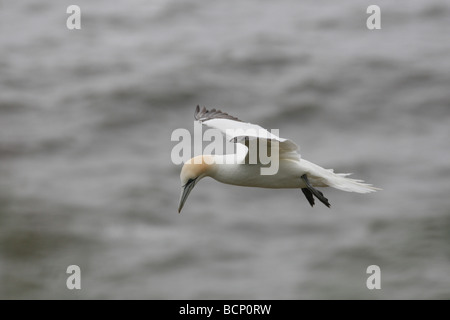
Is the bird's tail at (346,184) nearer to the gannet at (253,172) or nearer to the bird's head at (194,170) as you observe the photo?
the gannet at (253,172)

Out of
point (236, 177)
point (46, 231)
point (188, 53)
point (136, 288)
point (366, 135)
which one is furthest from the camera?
point (188, 53)

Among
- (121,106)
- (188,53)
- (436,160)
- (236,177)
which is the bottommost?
(236,177)

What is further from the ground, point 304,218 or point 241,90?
point 241,90

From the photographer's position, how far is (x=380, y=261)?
772 inches

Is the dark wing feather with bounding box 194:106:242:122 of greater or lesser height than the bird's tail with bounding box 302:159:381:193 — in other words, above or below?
above

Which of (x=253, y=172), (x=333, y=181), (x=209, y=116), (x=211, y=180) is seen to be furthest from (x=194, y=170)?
(x=211, y=180)

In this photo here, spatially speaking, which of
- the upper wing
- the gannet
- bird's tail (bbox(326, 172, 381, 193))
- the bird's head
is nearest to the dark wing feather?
the upper wing

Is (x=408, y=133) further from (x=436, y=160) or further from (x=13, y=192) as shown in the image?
(x=13, y=192)

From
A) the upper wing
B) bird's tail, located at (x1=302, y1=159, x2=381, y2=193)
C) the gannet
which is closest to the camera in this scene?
the upper wing

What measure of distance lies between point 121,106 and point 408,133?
768 cm

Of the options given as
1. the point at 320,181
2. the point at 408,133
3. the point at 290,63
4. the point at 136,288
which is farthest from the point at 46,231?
the point at 320,181

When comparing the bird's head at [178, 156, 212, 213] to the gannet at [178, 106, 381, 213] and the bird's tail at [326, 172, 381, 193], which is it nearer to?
the gannet at [178, 106, 381, 213]

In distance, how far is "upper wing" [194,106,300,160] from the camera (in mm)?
6531

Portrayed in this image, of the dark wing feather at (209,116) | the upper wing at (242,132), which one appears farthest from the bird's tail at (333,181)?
the dark wing feather at (209,116)
